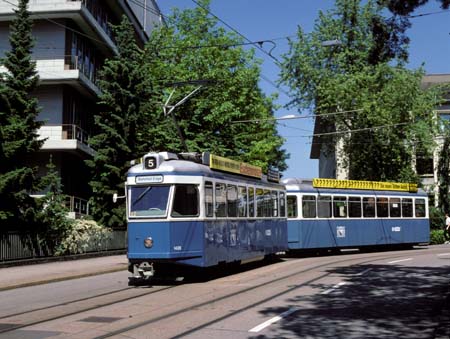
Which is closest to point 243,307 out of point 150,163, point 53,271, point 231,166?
point 150,163

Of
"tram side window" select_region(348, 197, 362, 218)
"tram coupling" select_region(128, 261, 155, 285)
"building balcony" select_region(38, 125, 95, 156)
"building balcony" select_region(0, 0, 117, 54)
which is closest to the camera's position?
"tram coupling" select_region(128, 261, 155, 285)

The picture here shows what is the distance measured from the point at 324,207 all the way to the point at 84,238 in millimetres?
9980

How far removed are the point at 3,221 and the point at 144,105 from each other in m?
10.3

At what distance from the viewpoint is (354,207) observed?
26.5 m

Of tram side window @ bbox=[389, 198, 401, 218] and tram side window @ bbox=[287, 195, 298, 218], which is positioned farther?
tram side window @ bbox=[389, 198, 401, 218]

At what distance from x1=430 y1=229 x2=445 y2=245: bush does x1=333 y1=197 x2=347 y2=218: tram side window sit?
1479 cm

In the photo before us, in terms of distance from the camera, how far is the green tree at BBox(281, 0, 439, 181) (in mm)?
38219

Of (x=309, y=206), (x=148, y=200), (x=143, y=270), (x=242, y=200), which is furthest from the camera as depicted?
(x=309, y=206)

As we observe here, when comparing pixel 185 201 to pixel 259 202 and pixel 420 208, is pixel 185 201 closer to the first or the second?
pixel 259 202

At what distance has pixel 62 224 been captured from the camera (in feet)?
76.8

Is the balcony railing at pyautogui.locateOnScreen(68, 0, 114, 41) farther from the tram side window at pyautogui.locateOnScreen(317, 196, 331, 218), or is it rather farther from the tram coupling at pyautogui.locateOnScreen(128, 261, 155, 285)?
the tram coupling at pyautogui.locateOnScreen(128, 261, 155, 285)

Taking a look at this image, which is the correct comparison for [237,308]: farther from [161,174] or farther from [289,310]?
[161,174]

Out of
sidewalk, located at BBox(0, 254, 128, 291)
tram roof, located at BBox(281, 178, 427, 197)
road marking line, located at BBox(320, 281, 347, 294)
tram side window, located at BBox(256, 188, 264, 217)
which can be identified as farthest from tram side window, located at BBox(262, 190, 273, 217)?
road marking line, located at BBox(320, 281, 347, 294)

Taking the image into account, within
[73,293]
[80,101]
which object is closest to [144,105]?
[80,101]
